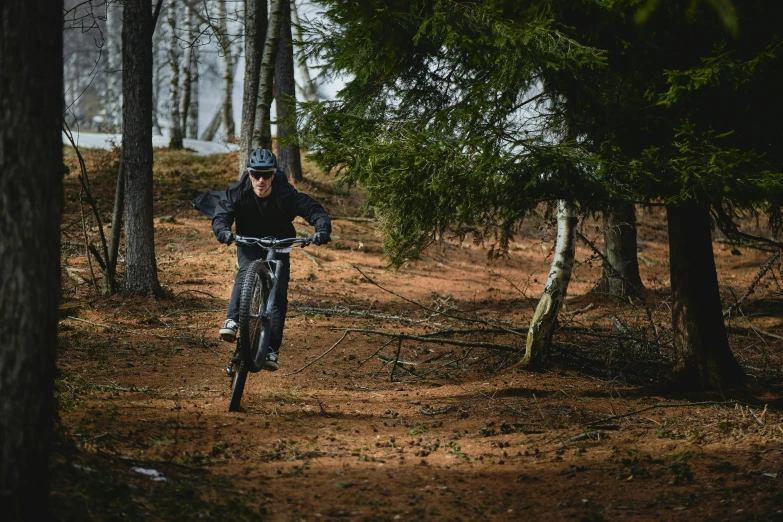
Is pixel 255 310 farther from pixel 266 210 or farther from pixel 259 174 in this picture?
pixel 259 174

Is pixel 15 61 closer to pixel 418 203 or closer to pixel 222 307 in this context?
pixel 418 203

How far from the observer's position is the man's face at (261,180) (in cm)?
689

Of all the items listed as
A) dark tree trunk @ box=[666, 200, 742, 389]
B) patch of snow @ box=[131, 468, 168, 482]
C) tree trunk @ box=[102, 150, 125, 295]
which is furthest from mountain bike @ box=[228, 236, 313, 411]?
tree trunk @ box=[102, 150, 125, 295]

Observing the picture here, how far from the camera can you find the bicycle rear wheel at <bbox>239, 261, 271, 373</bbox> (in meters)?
6.53

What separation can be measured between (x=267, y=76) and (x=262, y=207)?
602 centimetres

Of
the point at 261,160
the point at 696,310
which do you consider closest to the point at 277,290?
the point at 261,160

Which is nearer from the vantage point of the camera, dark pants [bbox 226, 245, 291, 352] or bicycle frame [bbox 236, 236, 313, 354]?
bicycle frame [bbox 236, 236, 313, 354]

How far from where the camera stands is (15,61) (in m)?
3.60

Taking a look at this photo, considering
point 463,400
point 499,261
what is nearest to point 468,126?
point 463,400

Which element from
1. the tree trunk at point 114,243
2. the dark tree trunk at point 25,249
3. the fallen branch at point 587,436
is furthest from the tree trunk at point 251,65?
the dark tree trunk at point 25,249

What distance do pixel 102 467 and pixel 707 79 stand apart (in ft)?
17.8

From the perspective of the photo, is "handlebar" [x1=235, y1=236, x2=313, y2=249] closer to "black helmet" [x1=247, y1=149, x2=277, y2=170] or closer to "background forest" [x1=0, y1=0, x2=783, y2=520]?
"black helmet" [x1=247, y1=149, x2=277, y2=170]

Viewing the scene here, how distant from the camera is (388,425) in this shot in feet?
22.2

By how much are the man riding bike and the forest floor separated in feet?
3.56
